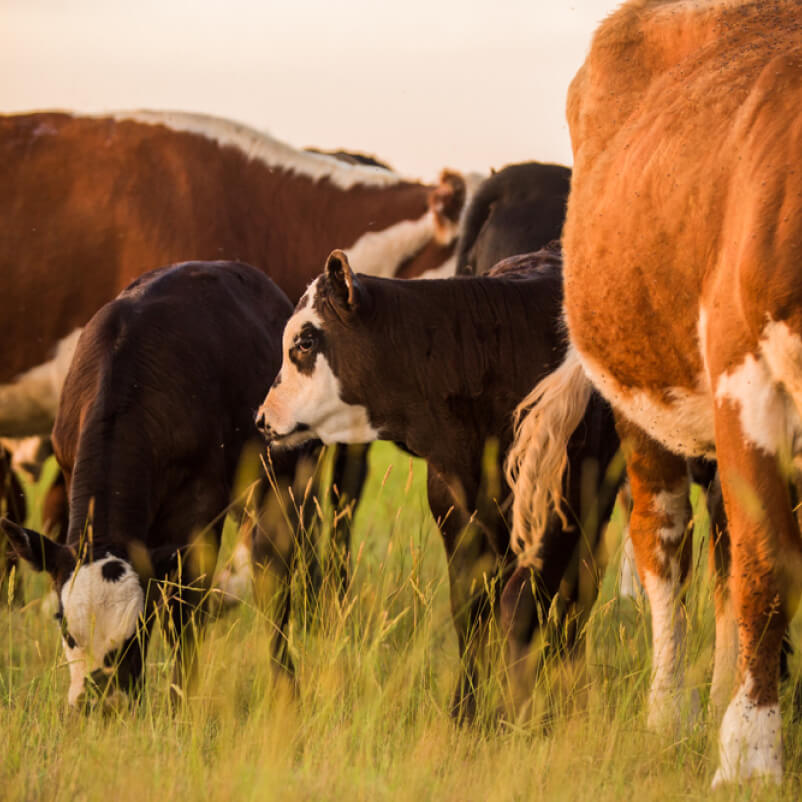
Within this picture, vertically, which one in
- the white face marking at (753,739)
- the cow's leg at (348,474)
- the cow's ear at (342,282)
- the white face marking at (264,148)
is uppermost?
the white face marking at (264,148)

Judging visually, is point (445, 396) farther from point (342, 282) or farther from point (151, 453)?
point (151, 453)

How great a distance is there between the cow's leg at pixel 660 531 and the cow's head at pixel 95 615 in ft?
4.95

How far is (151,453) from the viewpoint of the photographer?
4645 millimetres

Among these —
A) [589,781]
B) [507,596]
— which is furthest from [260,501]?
[589,781]

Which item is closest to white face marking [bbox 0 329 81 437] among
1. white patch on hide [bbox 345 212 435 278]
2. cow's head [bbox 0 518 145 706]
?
white patch on hide [bbox 345 212 435 278]

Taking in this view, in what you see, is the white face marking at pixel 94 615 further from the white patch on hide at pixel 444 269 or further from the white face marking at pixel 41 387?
the white patch on hide at pixel 444 269

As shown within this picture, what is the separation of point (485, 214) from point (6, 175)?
2.47 meters

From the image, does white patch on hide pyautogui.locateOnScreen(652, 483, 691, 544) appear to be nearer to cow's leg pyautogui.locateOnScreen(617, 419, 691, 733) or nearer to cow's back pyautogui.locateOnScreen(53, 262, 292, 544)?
cow's leg pyautogui.locateOnScreen(617, 419, 691, 733)

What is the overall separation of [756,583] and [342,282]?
1.97m

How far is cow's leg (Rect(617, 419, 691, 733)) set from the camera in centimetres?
410

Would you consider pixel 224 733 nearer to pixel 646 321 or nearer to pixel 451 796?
pixel 451 796

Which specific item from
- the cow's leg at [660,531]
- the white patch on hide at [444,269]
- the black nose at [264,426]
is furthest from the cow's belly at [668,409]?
the white patch on hide at [444,269]

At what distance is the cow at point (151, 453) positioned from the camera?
161 inches

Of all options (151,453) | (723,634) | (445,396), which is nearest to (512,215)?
(445,396)
